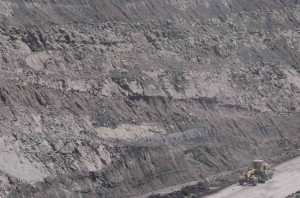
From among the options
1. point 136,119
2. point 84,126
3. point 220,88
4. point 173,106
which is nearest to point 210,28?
point 220,88

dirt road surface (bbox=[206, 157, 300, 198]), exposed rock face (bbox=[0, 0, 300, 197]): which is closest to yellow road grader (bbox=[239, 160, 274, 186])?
dirt road surface (bbox=[206, 157, 300, 198])

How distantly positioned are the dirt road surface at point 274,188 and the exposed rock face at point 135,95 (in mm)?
2754

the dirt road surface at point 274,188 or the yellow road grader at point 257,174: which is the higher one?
the yellow road grader at point 257,174

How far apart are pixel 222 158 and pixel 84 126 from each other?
1025 cm

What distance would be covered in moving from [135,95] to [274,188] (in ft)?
34.6

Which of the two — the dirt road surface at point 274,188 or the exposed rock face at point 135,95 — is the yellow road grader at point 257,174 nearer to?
the dirt road surface at point 274,188

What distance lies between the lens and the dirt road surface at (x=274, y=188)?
36281mm

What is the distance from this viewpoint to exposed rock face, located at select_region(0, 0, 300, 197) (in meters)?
33.9

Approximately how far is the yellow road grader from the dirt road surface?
0.30 meters

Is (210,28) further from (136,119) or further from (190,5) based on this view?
(136,119)

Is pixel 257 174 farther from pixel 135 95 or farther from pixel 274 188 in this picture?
pixel 135 95

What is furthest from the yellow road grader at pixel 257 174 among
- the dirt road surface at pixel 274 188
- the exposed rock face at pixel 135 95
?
the exposed rock face at pixel 135 95

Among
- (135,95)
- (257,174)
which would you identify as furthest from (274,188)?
(135,95)

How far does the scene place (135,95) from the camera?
40.7m
